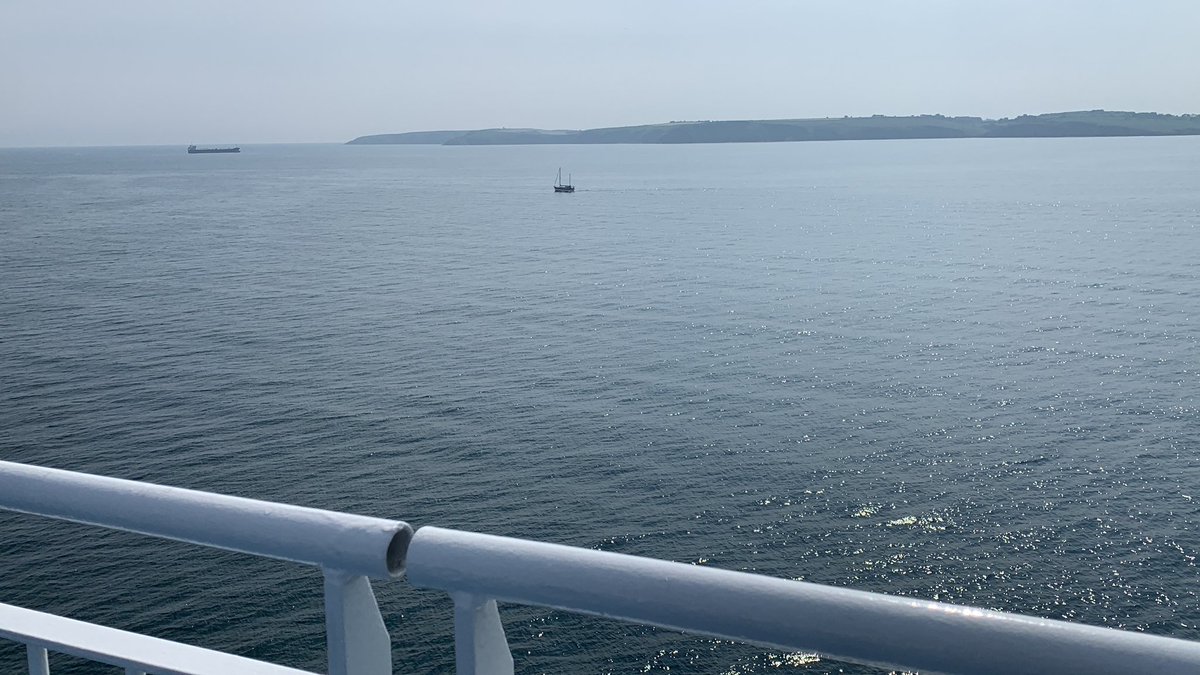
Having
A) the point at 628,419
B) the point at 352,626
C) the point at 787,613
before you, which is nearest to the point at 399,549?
the point at 352,626

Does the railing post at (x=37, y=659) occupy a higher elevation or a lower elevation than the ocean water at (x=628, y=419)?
higher

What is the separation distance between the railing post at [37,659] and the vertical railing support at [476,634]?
1120 millimetres

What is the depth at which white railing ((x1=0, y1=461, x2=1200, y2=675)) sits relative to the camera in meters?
1.68

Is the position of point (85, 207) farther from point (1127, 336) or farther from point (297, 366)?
point (1127, 336)

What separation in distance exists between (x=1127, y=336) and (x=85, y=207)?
134 meters

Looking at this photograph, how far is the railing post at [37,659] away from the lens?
2.46 meters

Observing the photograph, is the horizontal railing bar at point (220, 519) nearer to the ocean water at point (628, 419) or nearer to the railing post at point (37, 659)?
the railing post at point (37, 659)

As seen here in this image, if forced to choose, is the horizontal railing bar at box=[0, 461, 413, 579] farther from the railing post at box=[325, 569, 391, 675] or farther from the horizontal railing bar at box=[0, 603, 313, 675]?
the horizontal railing bar at box=[0, 603, 313, 675]

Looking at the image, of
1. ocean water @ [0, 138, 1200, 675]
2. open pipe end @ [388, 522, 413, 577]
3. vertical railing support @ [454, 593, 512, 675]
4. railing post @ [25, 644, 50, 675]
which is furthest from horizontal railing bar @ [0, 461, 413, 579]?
ocean water @ [0, 138, 1200, 675]

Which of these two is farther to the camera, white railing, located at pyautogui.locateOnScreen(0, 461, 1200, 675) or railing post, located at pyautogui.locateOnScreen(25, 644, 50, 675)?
railing post, located at pyautogui.locateOnScreen(25, 644, 50, 675)

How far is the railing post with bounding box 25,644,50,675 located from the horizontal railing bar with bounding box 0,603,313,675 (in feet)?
0.05

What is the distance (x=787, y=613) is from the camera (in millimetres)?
1779

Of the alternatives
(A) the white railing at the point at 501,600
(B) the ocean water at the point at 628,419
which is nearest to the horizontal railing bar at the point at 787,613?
(A) the white railing at the point at 501,600

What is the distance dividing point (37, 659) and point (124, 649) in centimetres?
31
